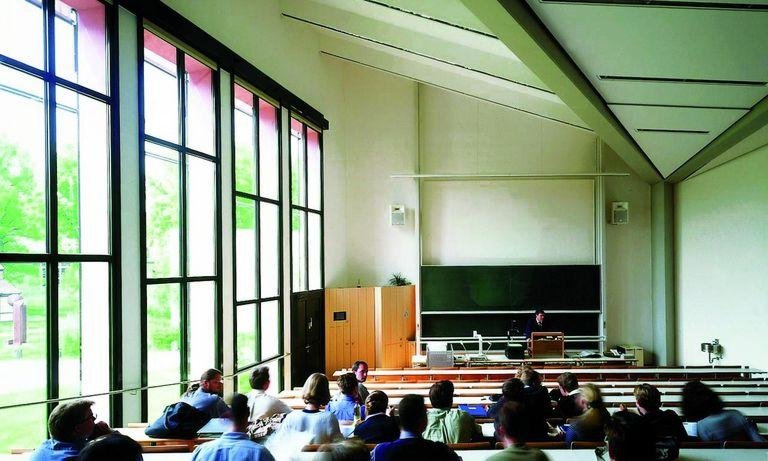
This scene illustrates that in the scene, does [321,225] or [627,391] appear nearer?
[627,391]

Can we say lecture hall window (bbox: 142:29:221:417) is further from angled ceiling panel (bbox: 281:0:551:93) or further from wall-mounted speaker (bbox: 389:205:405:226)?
wall-mounted speaker (bbox: 389:205:405:226)

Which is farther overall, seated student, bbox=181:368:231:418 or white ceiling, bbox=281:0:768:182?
seated student, bbox=181:368:231:418

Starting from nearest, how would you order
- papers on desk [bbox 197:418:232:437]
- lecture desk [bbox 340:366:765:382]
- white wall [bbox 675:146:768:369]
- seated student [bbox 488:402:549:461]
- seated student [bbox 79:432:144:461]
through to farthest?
seated student [bbox 79:432:144:461] → seated student [bbox 488:402:549:461] → papers on desk [bbox 197:418:232:437] → lecture desk [bbox 340:366:765:382] → white wall [bbox 675:146:768:369]

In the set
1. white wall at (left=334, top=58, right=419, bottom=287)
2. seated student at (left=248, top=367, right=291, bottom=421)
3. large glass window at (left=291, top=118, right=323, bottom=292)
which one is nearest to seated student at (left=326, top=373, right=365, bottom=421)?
seated student at (left=248, top=367, right=291, bottom=421)

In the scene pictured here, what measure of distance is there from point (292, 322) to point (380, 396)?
623cm

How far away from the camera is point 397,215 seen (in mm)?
12602

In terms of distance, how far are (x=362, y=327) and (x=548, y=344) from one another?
145 inches

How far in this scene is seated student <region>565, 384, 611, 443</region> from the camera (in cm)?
375

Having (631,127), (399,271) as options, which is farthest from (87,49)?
(399,271)

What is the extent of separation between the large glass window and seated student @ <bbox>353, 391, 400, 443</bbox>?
634cm

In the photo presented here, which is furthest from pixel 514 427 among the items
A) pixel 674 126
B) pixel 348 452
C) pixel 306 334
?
pixel 306 334

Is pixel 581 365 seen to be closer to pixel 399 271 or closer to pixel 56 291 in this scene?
pixel 399 271

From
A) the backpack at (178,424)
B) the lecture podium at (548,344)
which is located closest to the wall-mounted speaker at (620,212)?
the lecture podium at (548,344)

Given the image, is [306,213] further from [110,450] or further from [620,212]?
[110,450]
